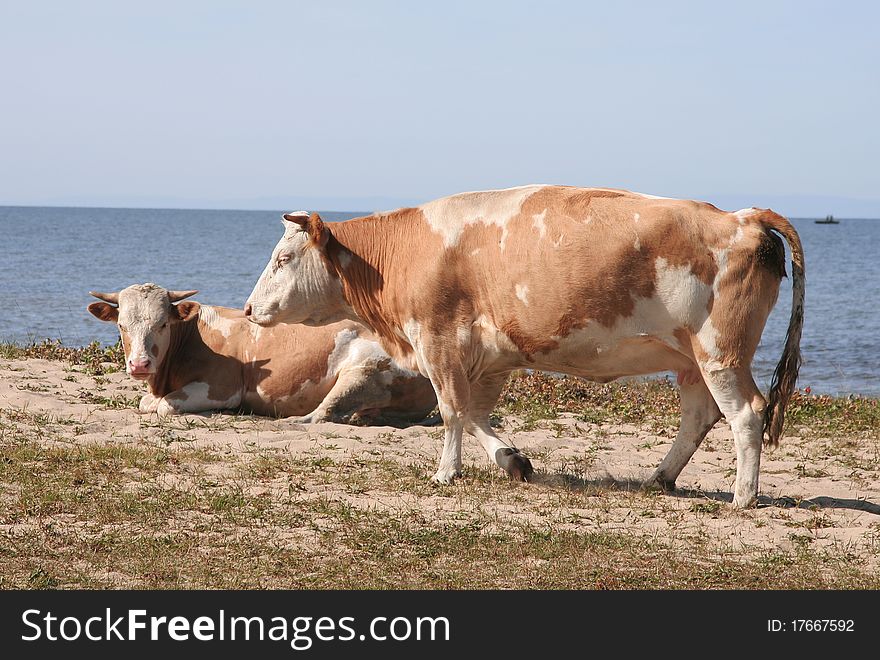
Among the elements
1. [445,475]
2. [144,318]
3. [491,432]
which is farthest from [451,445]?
[144,318]

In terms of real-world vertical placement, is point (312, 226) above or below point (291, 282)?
above

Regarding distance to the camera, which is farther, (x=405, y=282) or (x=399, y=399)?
(x=399, y=399)

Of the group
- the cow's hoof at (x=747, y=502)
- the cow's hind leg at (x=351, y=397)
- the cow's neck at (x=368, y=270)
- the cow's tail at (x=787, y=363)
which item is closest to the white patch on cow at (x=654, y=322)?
the cow's tail at (x=787, y=363)

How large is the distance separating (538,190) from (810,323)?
25.6 metres

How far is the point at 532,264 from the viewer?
334 inches

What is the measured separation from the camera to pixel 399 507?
795 cm

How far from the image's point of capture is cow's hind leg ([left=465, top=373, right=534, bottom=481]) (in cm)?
905

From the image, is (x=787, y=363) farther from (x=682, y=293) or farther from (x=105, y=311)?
(x=105, y=311)

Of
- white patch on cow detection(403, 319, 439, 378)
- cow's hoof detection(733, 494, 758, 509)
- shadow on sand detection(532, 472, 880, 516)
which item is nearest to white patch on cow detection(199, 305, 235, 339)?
white patch on cow detection(403, 319, 439, 378)

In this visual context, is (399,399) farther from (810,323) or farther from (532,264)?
(810,323)

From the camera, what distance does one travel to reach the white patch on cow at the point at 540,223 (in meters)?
8.52

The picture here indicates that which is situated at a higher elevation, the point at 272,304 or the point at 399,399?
the point at 272,304

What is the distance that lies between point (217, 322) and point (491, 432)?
4.37 meters
